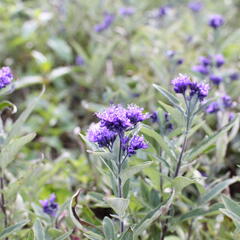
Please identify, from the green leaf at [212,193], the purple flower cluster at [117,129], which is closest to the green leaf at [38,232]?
the purple flower cluster at [117,129]

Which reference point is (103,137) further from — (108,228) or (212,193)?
(212,193)

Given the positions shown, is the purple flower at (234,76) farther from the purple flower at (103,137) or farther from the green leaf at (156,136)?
the purple flower at (103,137)

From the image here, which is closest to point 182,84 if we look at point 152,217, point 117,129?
Answer: point 117,129

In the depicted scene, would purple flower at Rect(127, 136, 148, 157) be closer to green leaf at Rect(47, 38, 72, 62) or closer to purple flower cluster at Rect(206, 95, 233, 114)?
purple flower cluster at Rect(206, 95, 233, 114)

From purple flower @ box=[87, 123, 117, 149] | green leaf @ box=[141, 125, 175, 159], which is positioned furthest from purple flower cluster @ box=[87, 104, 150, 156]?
green leaf @ box=[141, 125, 175, 159]

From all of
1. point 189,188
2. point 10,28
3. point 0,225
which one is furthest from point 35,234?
point 10,28

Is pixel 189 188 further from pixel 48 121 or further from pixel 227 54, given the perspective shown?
pixel 227 54

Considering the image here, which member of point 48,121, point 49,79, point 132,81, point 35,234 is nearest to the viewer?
point 35,234
